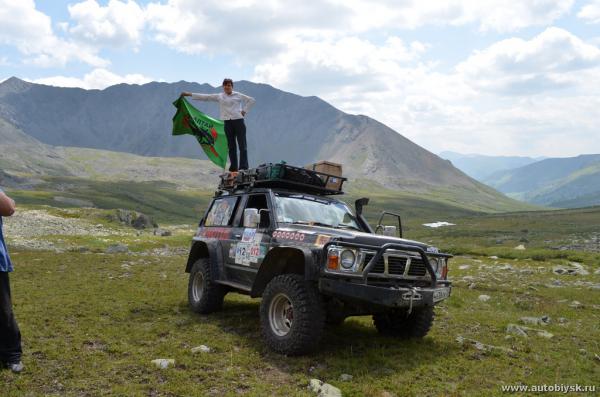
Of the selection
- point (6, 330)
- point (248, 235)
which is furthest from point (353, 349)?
point (6, 330)

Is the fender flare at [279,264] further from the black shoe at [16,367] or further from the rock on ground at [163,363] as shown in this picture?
the black shoe at [16,367]

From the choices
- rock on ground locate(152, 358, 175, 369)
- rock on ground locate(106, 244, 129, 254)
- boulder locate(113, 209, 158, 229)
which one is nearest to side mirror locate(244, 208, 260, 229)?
rock on ground locate(152, 358, 175, 369)

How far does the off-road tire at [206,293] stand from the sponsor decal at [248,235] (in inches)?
54.3

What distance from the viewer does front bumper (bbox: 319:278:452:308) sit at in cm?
676

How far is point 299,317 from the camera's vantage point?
23.2 feet

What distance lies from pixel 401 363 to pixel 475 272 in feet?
53.4

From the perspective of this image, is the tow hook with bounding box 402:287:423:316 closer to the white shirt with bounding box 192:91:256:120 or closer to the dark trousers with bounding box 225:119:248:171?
the dark trousers with bounding box 225:119:248:171

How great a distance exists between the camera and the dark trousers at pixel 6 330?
630 cm

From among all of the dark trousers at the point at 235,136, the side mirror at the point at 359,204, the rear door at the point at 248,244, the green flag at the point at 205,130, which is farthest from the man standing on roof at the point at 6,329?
the green flag at the point at 205,130

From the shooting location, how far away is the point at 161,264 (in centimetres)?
2188

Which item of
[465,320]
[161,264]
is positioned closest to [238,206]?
[465,320]

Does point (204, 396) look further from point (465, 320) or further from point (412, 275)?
point (465, 320)

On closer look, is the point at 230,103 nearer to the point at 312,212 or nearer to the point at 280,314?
the point at 312,212

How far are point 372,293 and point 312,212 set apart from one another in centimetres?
276
